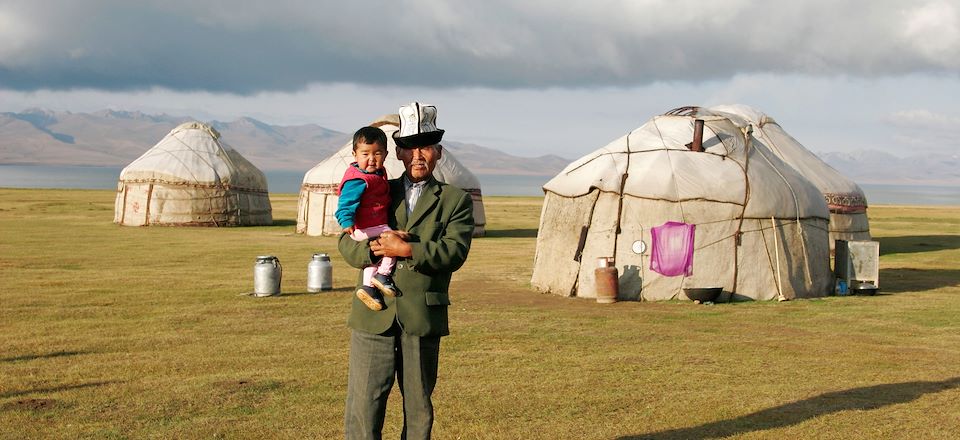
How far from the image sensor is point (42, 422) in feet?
23.6

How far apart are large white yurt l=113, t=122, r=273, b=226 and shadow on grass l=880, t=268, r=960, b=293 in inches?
868

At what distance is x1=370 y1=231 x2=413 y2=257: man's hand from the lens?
4.89m

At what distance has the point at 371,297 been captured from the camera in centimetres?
501

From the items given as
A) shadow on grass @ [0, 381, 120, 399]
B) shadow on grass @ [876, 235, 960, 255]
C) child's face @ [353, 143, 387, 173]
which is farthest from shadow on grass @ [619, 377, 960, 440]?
shadow on grass @ [876, 235, 960, 255]

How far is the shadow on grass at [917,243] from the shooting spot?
27.5 m

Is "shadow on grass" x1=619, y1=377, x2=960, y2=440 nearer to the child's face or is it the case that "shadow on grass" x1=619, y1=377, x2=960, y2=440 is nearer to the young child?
the young child

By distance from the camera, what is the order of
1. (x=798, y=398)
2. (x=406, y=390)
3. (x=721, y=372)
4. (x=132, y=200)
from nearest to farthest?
(x=406, y=390), (x=798, y=398), (x=721, y=372), (x=132, y=200)

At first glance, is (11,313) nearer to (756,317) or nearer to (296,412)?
(296,412)

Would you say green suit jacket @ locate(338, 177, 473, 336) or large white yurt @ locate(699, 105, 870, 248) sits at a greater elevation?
large white yurt @ locate(699, 105, 870, 248)

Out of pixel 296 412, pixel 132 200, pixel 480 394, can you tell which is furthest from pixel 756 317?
pixel 132 200

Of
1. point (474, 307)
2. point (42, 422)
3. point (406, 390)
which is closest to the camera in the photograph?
point (406, 390)

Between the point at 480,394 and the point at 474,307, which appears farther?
the point at 474,307

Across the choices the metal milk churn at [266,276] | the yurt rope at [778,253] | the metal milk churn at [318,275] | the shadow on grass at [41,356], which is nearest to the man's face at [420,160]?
the shadow on grass at [41,356]

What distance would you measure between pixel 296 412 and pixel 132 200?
93.1 ft
